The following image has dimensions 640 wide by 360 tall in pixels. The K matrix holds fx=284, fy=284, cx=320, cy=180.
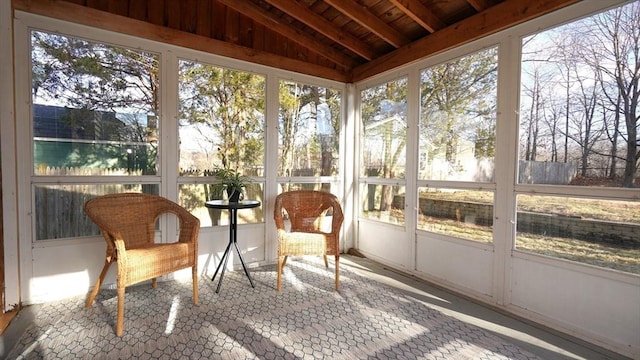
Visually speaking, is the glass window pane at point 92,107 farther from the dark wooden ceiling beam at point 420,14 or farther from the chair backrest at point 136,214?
the dark wooden ceiling beam at point 420,14

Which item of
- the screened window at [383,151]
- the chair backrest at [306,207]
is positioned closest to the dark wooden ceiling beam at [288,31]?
the screened window at [383,151]

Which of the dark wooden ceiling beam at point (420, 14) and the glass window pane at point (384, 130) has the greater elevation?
the dark wooden ceiling beam at point (420, 14)

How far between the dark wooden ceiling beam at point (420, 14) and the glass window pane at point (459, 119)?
367mm

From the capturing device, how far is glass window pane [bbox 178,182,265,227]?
112 inches

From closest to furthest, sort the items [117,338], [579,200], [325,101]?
1. [117,338]
2. [579,200]
3. [325,101]

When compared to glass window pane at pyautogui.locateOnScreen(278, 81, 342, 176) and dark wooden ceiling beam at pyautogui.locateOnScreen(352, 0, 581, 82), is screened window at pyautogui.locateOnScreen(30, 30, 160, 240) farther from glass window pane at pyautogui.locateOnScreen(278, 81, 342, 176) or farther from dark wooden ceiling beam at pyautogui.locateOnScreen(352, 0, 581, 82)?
dark wooden ceiling beam at pyautogui.locateOnScreen(352, 0, 581, 82)

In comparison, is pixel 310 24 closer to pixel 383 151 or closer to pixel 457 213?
pixel 383 151

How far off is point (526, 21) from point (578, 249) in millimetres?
1714

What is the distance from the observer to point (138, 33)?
2543 mm

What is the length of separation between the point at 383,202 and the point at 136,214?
254cm

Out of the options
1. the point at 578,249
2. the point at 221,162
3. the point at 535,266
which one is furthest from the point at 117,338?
the point at 578,249

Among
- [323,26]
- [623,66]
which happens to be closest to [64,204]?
[323,26]

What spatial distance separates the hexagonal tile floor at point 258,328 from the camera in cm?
170

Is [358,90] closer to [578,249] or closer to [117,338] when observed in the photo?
[578,249]
